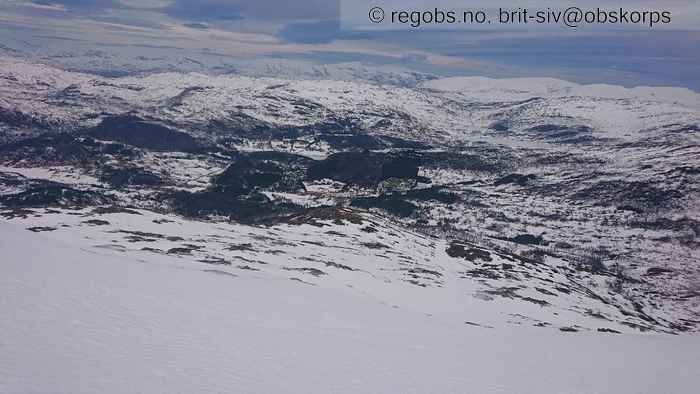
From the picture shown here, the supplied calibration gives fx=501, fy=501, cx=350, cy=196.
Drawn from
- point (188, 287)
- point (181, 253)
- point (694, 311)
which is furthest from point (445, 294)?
point (694, 311)

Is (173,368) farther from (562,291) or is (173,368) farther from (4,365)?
(562,291)

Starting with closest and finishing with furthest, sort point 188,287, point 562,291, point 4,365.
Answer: point 4,365
point 188,287
point 562,291

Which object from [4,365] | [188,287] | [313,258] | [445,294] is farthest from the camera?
[313,258]

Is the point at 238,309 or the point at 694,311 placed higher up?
the point at 238,309

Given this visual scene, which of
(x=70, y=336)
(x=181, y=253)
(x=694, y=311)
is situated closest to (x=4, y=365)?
(x=70, y=336)

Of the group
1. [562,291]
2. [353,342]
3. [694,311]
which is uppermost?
[353,342]

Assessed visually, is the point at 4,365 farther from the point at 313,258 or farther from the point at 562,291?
the point at 562,291

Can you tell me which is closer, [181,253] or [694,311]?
[181,253]
